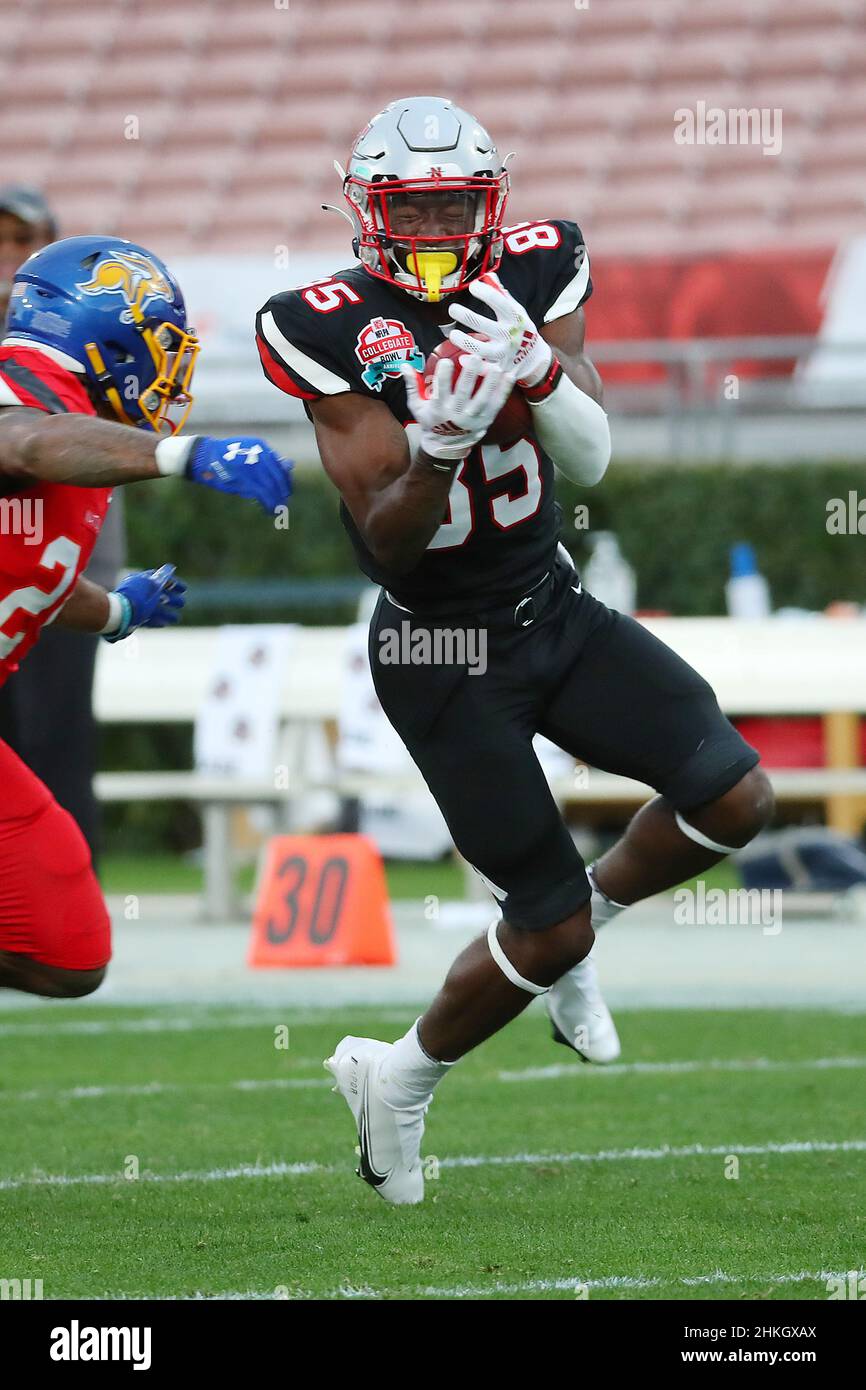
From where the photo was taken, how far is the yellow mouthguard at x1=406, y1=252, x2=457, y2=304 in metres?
3.44

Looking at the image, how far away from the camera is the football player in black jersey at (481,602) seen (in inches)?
135

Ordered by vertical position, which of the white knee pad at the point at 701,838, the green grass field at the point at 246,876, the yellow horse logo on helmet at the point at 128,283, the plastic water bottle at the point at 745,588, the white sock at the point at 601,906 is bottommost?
the white sock at the point at 601,906

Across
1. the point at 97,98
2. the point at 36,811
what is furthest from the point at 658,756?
the point at 97,98

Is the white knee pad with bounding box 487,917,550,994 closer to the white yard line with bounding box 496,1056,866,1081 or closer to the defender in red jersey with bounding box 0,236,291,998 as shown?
the defender in red jersey with bounding box 0,236,291,998

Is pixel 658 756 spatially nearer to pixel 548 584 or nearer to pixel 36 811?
pixel 548 584

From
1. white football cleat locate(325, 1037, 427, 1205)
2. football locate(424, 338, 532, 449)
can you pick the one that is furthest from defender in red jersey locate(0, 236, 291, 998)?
white football cleat locate(325, 1037, 427, 1205)

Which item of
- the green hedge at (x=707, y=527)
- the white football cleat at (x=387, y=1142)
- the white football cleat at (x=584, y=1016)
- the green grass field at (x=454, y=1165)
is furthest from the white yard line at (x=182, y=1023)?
the green hedge at (x=707, y=527)

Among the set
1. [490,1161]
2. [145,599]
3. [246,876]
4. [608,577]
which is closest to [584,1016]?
[490,1161]

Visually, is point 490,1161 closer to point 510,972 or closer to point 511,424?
point 510,972

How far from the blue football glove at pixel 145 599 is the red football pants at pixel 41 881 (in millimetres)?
430

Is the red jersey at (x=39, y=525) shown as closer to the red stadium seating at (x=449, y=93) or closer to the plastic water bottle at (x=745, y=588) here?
the plastic water bottle at (x=745, y=588)

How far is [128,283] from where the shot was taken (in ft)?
11.5

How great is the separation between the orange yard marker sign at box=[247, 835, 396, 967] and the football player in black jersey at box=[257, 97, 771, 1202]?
3031 mm

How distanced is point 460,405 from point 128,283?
2.55 feet
